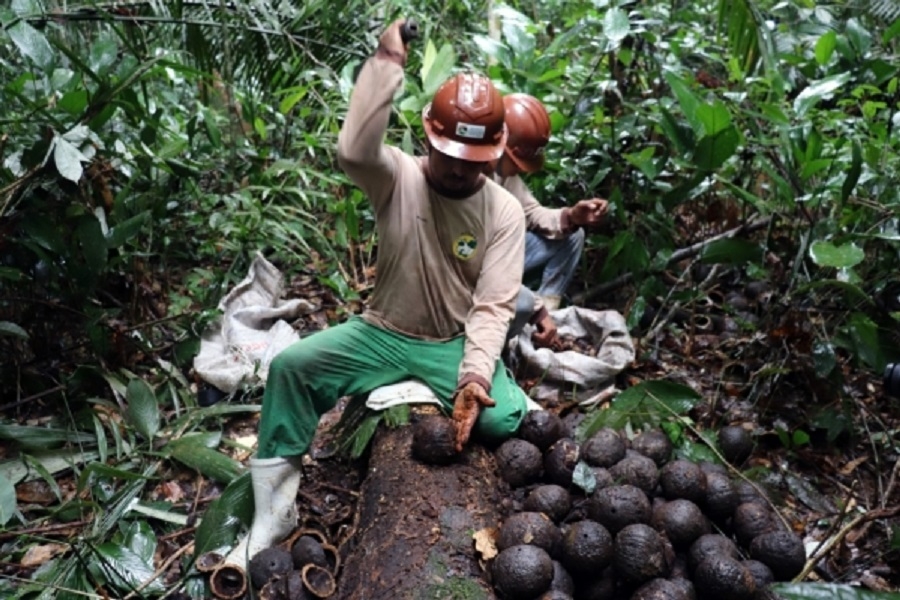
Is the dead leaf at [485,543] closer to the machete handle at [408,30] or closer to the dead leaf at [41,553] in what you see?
the dead leaf at [41,553]

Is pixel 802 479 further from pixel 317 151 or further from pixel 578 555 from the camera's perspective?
pixel 317 151

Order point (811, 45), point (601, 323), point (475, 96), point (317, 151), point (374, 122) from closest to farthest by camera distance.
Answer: point (374, 122) → point (475, 96) → point (601, 323) → point (811, 45) → point (317, 151)

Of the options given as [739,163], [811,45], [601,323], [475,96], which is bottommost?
[601,323]

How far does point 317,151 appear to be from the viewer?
5.87 metres

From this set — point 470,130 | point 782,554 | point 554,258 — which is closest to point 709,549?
point 782,554

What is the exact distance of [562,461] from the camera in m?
2.99

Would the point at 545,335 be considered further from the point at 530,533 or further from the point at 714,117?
the point at 530,533

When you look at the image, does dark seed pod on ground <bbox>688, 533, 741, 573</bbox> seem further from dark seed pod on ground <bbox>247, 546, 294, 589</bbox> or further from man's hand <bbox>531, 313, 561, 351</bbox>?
man's hand <bbox>531, 313, 561, 351</bbox>

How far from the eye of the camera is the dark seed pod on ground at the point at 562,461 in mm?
2973

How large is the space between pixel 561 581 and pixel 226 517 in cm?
132

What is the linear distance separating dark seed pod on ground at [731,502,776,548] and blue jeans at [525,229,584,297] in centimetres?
211

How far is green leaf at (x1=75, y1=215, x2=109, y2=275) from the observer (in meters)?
3.66

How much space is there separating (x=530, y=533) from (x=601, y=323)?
202 cm

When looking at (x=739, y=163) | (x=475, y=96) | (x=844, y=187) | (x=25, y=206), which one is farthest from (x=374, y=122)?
(x=739, y=163)
